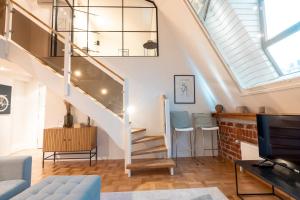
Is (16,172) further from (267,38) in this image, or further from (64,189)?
(267,38)

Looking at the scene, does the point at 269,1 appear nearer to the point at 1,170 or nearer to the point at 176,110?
the point at 176,110

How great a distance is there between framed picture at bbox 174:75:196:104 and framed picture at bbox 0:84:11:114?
4.62 metres

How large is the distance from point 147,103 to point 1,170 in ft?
11.1

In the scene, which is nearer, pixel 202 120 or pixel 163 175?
pixel 163 175

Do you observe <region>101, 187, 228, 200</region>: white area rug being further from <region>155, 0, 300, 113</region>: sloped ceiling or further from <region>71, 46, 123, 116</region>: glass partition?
<region>71, 46, 123, 116</region>: glass partition

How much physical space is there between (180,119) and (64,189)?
328 centimetres

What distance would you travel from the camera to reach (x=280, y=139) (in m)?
2.28

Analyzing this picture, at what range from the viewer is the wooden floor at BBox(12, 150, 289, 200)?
2980 mm

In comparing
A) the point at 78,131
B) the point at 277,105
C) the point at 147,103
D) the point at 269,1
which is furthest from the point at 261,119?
the point at 78,131

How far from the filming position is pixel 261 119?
2.62 meters

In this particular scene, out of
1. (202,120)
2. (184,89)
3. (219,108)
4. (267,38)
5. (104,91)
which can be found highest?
(267,38)

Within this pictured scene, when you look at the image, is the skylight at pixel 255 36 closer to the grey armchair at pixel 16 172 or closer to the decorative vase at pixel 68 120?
the grey armchair at pixel 16 172

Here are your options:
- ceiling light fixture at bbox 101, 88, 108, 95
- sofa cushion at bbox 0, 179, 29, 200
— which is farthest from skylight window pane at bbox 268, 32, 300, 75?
sofa cushion at bbox 0, 179, 29, 200

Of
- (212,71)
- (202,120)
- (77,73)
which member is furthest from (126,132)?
(212,71)
